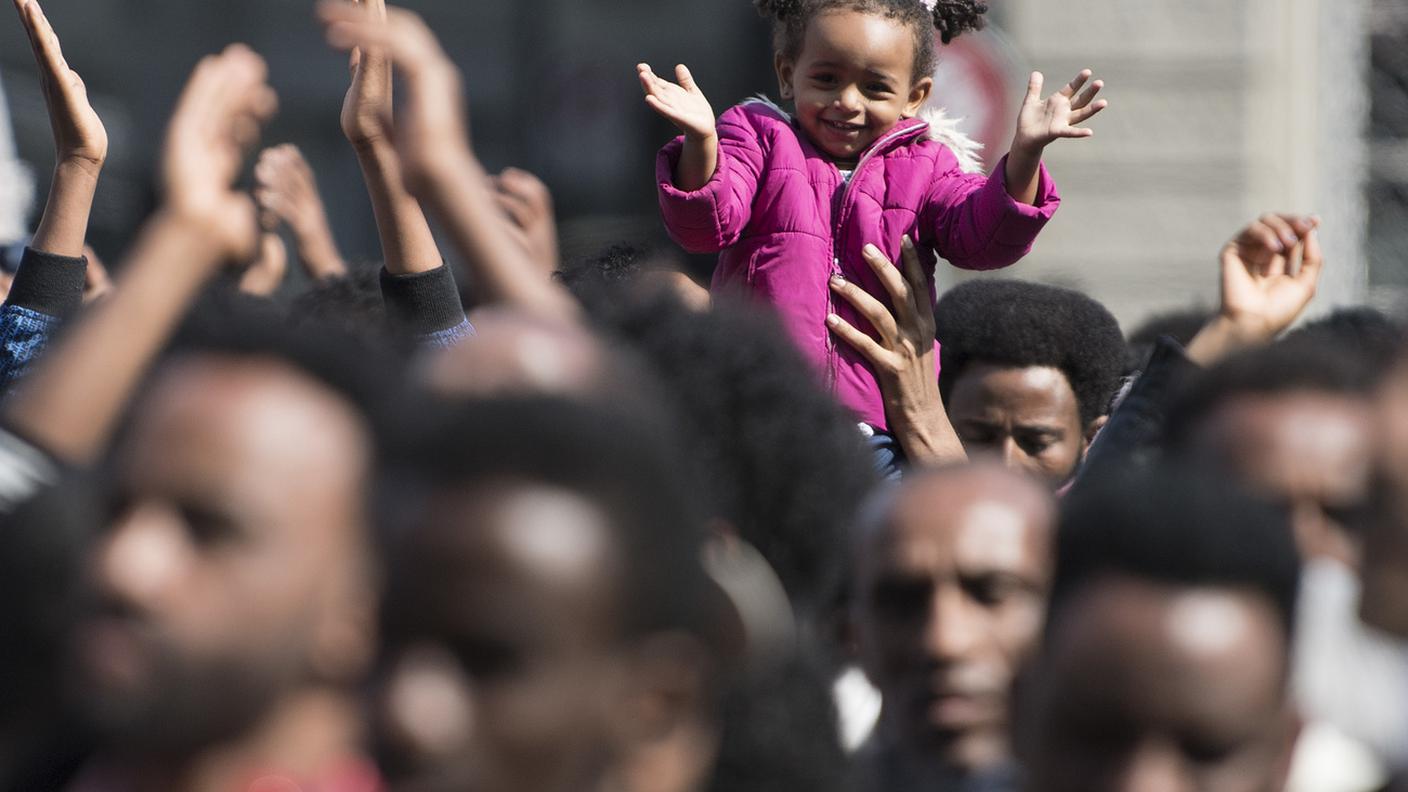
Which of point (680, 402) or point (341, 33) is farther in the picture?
point (341, 33)

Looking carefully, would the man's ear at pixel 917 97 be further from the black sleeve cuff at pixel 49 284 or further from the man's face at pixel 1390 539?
the man's face at pixel 1390 539

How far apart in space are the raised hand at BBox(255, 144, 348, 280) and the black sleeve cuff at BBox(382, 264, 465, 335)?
220cm

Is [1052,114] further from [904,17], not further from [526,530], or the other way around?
[526,530]

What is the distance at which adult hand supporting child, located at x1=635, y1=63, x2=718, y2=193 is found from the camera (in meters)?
3.79

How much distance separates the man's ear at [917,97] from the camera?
14.9 feet

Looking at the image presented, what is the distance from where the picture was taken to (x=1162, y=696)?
1.91m

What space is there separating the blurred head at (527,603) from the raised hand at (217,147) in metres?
0.96

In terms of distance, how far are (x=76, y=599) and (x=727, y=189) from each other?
2.10 meters

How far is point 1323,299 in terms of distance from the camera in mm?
9203

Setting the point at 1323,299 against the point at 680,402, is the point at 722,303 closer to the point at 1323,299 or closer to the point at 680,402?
the point at 680,402

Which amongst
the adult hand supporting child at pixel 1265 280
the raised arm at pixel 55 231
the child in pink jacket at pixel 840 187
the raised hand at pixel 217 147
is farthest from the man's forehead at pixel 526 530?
the child in pink jacket at pixel 840 187

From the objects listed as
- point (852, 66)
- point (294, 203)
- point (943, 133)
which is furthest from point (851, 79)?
point (294, 203)

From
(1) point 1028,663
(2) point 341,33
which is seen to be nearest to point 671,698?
(1) point 1028,663

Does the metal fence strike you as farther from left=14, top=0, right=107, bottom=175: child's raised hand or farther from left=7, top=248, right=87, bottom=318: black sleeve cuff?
left=7, top=248, right=87, bottom=318: black sleeve cuff
